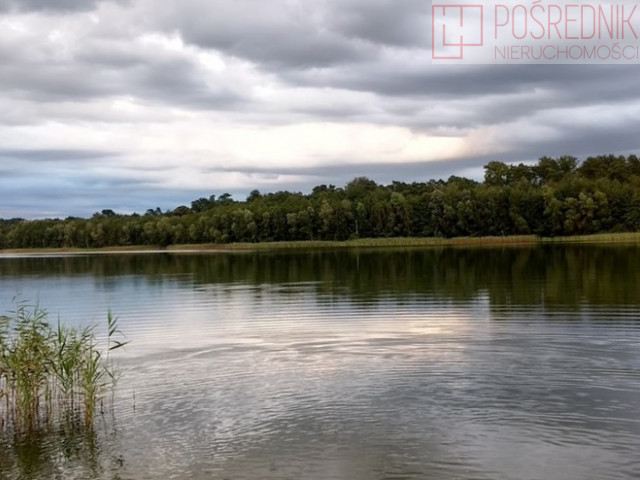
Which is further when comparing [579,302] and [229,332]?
[579,302]

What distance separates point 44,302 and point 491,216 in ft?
342

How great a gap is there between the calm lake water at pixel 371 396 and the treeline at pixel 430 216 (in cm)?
9838

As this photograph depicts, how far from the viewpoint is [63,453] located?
13.0 m

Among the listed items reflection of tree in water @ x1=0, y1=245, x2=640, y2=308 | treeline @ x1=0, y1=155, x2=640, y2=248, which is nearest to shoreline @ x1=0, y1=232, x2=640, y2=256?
treeline @ x1=0, y1=155, x2=640, y2=248

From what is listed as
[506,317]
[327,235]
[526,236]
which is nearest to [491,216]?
[526,236]

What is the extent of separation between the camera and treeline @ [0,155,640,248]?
124375 mm

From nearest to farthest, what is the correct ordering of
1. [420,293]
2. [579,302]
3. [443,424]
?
[443,424] → [579,302] → [420,293]

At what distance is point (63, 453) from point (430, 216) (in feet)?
423

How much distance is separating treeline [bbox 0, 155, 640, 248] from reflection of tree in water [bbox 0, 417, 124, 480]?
120021mm

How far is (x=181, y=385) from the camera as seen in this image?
17.8 meters

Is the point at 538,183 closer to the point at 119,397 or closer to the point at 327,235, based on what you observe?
the point at 327,235

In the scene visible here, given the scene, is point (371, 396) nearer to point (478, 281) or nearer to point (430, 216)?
point (478, 281)

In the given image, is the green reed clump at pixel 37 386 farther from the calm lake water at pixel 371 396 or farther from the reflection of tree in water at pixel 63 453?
the calm lake water at pixel 371 396

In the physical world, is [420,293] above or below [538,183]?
below
